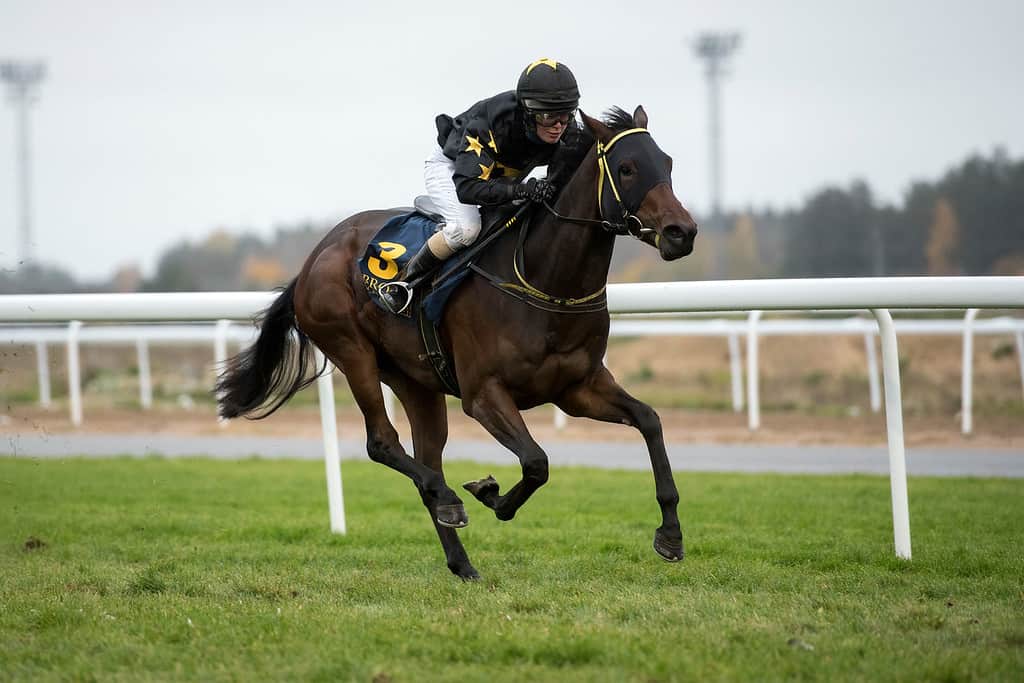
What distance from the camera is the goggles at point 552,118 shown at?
5238 mm

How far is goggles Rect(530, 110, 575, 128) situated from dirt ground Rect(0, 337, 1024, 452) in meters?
4.23

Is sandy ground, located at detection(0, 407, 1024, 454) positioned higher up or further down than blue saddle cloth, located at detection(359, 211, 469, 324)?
further down

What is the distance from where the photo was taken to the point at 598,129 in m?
5.05

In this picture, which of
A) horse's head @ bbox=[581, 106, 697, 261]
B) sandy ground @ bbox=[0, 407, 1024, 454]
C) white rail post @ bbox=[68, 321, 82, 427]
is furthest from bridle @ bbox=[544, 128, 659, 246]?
white rail post @ bbox=[68, 321, 82, 427]

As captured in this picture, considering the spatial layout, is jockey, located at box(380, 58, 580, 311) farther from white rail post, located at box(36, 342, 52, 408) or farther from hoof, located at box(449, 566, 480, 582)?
white rail post, located at box(36, 342, 52, 408)

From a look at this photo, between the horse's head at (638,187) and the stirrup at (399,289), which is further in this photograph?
the stirrup at (399,289)

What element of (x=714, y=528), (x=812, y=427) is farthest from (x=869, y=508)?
(x=812, y=427)

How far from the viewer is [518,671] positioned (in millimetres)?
3691

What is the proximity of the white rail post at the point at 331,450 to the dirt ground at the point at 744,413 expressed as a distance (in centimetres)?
232

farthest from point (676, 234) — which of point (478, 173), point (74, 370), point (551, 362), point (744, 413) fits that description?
point (74, 370)

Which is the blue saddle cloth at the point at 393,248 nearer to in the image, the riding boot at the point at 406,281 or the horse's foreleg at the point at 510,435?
the riding boot at the point at 406,281

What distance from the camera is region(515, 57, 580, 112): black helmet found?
515 centimetres

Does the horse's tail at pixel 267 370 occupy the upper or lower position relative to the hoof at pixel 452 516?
upper

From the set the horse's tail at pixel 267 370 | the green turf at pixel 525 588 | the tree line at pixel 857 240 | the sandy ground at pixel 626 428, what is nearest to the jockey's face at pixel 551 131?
the green turf at pixel 525 588
